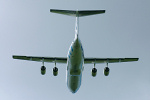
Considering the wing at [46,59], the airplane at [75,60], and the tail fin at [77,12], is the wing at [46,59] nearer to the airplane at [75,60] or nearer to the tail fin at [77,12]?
the airplane at [75,60]

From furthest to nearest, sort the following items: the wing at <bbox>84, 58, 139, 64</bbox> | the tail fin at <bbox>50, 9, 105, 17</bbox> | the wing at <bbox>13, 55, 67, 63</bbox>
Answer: the wing at <bbox>84, 58, 139, 64</bbox> < the wing at <bbox>13, 55, 67, 63</bbox> < the tail fin at <bbox>50, 9, 105, 17</bbox>

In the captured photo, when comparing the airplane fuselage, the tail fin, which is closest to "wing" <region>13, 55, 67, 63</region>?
the airplane fuselage

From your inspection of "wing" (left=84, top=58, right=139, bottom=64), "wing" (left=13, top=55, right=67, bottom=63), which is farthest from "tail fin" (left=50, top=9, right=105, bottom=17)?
"wing" (left=84, top=58, right=139, bottom=64)

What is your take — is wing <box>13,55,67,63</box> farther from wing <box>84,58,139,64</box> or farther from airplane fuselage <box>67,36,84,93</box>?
wing <box>84,58,139,64</box>

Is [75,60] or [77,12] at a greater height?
[77,12]

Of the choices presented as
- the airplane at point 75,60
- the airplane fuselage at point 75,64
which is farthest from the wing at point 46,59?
the airplane fuselage at point 75,64

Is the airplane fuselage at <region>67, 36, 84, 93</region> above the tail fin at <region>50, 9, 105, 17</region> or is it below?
below

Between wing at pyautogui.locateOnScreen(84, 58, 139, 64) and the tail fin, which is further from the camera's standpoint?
wing at pyautogui.locateOnScreen(84, 58, 139, 64)

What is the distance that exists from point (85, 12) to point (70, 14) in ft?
5.57

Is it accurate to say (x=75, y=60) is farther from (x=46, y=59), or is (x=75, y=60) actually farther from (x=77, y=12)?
(x=46, y=59)

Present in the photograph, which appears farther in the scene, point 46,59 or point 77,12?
point 46,59

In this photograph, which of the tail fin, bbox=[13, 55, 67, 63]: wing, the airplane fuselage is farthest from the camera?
bbox=[13, 55, 67, 63]: wing

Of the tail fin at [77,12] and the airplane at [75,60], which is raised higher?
the tail fin at [77,12]

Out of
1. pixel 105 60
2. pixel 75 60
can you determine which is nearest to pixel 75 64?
pixel 75 60
